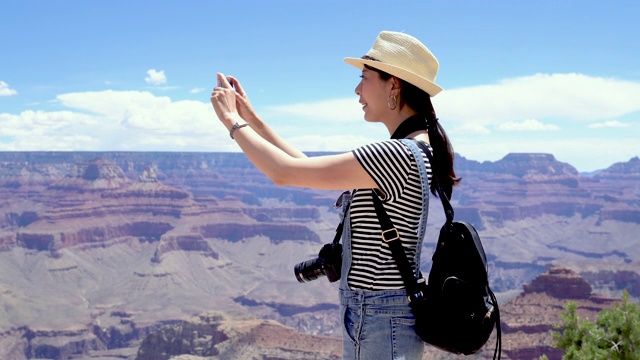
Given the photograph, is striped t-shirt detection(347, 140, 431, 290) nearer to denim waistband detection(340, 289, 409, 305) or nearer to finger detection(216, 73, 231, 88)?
denim waistband detection(340, 289, 409, 305)

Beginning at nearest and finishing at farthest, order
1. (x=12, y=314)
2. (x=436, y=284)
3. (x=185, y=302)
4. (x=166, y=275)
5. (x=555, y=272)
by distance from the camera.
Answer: (x=436, y=284) < (x=555, y=272) < (x=12, y=314) < (x=185, y=302) < (x=166, y=275)

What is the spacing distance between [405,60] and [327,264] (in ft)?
3.97

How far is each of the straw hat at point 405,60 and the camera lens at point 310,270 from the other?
1144 mm

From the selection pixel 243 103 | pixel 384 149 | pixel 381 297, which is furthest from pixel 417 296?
pixel 243 103

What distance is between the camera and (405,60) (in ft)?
11.6

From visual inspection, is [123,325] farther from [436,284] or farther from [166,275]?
[436,284]

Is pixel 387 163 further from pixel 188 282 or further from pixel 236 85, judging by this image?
pixel 188 282

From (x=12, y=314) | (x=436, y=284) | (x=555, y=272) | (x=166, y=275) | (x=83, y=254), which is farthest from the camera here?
(x=83, y=254)

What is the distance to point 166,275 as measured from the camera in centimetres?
14725

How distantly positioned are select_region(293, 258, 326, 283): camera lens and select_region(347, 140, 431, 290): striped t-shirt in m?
0.39

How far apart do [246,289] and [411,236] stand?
14996cm

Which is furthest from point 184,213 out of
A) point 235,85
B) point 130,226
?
point 235,85

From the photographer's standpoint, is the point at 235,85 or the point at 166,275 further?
the point at 166,275

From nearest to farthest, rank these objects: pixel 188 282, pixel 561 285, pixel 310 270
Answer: pixel 310 270 → pixel 561 285 → pixel 188 282
